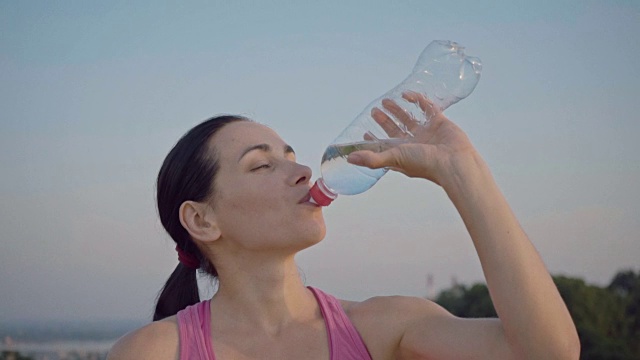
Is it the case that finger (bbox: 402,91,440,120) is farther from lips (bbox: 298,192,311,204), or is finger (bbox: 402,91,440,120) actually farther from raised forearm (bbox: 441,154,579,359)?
lips (bbox: 298,192,311,204)

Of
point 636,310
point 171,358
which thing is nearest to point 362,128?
point 171,358

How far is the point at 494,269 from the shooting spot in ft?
9.06

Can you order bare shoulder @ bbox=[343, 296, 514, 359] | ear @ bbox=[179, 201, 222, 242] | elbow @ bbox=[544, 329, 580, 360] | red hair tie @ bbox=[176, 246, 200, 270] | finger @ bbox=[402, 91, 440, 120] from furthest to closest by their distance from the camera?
1. red hair tie @ bbox=[176, 246, 200, 270]
2. ear @ bbox=[179, 201, 222, 242]
3. finger @ bbox=[402, 91, 440, 120]
4. bare shoulder @ bbox=[343, 296, 514, 359]
5. elbow @ bbox=[544, 329, 580, 360]

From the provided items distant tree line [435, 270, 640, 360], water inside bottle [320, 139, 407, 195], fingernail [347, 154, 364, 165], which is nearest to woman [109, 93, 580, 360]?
fingernail [347, 154, 364, 165]

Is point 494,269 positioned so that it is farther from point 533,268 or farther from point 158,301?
point 158,301

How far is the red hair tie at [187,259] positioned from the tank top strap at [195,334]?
14.6 inches

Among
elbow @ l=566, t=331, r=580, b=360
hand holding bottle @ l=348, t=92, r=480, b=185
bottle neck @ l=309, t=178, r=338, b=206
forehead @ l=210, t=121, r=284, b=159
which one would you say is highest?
forehead @ l=210, t=121, r=284, b=159

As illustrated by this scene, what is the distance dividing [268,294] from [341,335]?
31cm

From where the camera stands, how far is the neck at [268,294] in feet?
11.0

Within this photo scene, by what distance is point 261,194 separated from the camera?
3.31 m

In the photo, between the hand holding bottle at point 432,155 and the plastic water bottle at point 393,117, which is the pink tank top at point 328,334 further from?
the hand holding bottle at point 432,155

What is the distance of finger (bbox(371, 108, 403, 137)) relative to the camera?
10.8 feet

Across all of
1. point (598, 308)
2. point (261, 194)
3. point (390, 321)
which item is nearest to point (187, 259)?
point (261, 194)

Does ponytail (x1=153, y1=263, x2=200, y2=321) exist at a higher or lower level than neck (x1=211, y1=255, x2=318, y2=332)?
higher
